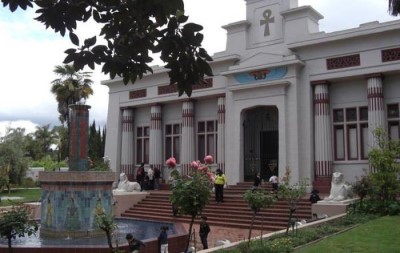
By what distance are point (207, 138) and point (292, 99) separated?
238 inches

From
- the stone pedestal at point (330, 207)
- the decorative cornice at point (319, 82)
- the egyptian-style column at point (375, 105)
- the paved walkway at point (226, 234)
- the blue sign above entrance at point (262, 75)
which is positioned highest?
the blue sign above entrance at point (262, 75)

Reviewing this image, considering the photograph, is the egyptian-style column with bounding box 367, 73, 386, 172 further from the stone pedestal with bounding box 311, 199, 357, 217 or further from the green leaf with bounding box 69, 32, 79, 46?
the green leaf with bounding box 69, 32, 79, 46

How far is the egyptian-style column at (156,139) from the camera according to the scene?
28.1 meters

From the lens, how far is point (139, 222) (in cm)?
1881

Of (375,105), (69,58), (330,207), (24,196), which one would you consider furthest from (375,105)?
(24,196)

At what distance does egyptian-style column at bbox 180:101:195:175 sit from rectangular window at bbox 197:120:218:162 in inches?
17.0

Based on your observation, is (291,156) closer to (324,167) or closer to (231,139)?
(324,167)

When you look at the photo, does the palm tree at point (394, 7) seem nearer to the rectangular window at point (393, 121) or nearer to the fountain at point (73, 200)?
the rectangular window at point (393, 121)

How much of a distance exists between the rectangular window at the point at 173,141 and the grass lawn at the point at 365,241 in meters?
15.8

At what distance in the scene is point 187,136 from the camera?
1048 inches

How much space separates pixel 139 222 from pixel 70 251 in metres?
7.29

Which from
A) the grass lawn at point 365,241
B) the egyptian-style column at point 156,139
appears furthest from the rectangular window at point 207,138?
the grass lawn at point 365,241

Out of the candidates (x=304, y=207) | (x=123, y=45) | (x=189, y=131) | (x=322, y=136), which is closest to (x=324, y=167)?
(x=322, y=136)

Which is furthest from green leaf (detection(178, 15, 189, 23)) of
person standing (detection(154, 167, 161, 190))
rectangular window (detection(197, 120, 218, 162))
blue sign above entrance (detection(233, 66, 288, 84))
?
person standing (detection(154, 167, 161, 190))
